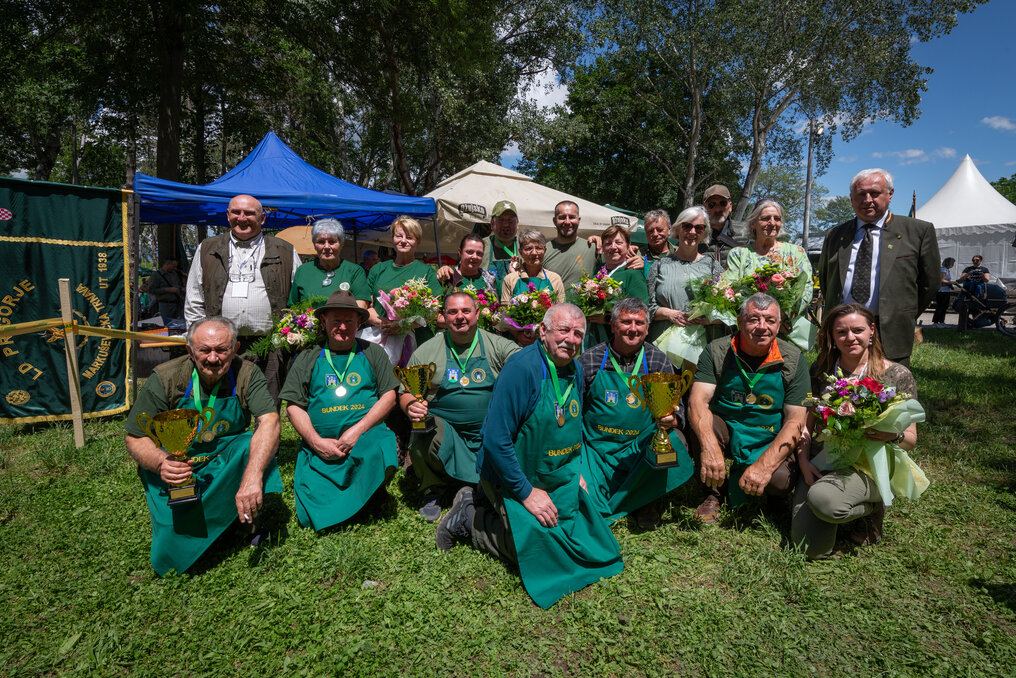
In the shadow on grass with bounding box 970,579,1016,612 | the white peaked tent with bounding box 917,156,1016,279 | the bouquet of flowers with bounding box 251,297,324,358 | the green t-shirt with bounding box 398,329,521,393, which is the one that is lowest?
the shadow on grass with bounding box 970,579,1016,612

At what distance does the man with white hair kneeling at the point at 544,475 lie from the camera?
320 cm

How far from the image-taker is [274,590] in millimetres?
3262

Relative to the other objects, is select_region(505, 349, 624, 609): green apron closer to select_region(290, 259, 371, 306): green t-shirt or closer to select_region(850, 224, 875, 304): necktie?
select_region(290, 259, 371, 306): green t-shirt

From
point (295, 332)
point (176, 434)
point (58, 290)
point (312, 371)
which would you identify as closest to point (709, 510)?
point (312, 371)

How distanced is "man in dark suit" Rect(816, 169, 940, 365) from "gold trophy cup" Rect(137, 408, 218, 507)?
16.3 ft

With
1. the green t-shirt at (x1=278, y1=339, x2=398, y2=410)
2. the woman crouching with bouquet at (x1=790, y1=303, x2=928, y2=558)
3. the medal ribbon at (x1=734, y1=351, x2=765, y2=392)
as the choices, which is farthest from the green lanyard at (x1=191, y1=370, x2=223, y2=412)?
the woman crouching with bouquet at (x1=790, y1=303, x2=928, y2=558)

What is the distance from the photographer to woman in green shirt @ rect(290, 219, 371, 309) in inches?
189

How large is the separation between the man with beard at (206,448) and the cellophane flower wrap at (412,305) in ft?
4.23

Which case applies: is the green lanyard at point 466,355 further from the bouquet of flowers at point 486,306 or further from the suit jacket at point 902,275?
the suit jacket at point 902,275

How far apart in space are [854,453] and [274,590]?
3709 mm

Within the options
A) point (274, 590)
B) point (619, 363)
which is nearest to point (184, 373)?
point (274, 590)

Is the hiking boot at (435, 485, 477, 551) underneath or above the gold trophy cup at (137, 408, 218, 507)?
underneath

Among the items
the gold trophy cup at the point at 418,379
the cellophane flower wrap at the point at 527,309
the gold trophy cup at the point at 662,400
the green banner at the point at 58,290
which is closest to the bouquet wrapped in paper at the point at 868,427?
the gold trophy cup at the point at 662,400

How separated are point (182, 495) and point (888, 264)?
5.28 metres
